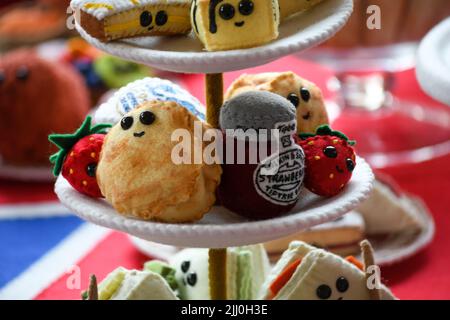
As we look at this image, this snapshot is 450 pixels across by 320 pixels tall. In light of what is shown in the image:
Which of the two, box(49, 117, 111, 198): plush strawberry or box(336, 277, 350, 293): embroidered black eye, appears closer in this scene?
box(49, 117, 111, 198): plush strawberry

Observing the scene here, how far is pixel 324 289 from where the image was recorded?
1082mm

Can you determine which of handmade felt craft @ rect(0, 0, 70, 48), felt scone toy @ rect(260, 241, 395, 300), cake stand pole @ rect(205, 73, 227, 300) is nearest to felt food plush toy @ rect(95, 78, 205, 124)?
cake stand pole @ rect(205, 73, 227, 300)

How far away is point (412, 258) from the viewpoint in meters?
1.52

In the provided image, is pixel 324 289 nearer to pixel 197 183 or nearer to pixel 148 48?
pixel 197 183

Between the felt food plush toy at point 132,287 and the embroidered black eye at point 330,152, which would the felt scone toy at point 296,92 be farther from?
the felt food plush toy at point 132,287

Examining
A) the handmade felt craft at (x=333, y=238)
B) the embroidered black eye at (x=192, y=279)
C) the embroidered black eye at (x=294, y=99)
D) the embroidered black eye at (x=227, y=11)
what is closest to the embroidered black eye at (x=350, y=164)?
the embroidered black eye at (x=294, y=99)

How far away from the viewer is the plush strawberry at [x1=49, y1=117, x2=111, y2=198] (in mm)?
944

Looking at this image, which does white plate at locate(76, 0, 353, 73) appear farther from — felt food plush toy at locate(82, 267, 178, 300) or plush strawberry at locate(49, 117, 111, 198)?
felt food plush toy at locate(82, 267, 178, 300)

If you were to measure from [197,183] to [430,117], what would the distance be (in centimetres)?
139

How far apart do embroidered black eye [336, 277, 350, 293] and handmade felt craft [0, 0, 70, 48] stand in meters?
1.67

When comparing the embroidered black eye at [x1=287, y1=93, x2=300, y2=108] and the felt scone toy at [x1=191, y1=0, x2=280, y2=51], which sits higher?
the felt scone toy at [x1=191, y1=0, x2=280, y2=51]

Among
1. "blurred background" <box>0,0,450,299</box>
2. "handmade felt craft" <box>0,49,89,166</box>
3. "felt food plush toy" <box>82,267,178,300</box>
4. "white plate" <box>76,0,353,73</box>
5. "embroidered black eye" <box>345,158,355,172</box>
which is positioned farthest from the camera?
"handmade felt craft" <box>0,49,89,166</box>

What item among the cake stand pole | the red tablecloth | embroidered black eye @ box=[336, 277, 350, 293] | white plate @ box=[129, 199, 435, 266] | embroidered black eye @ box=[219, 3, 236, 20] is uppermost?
embroidered black eye @ box=[219, 3, 236, 20]

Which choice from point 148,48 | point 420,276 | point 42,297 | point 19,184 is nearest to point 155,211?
point 148,48
